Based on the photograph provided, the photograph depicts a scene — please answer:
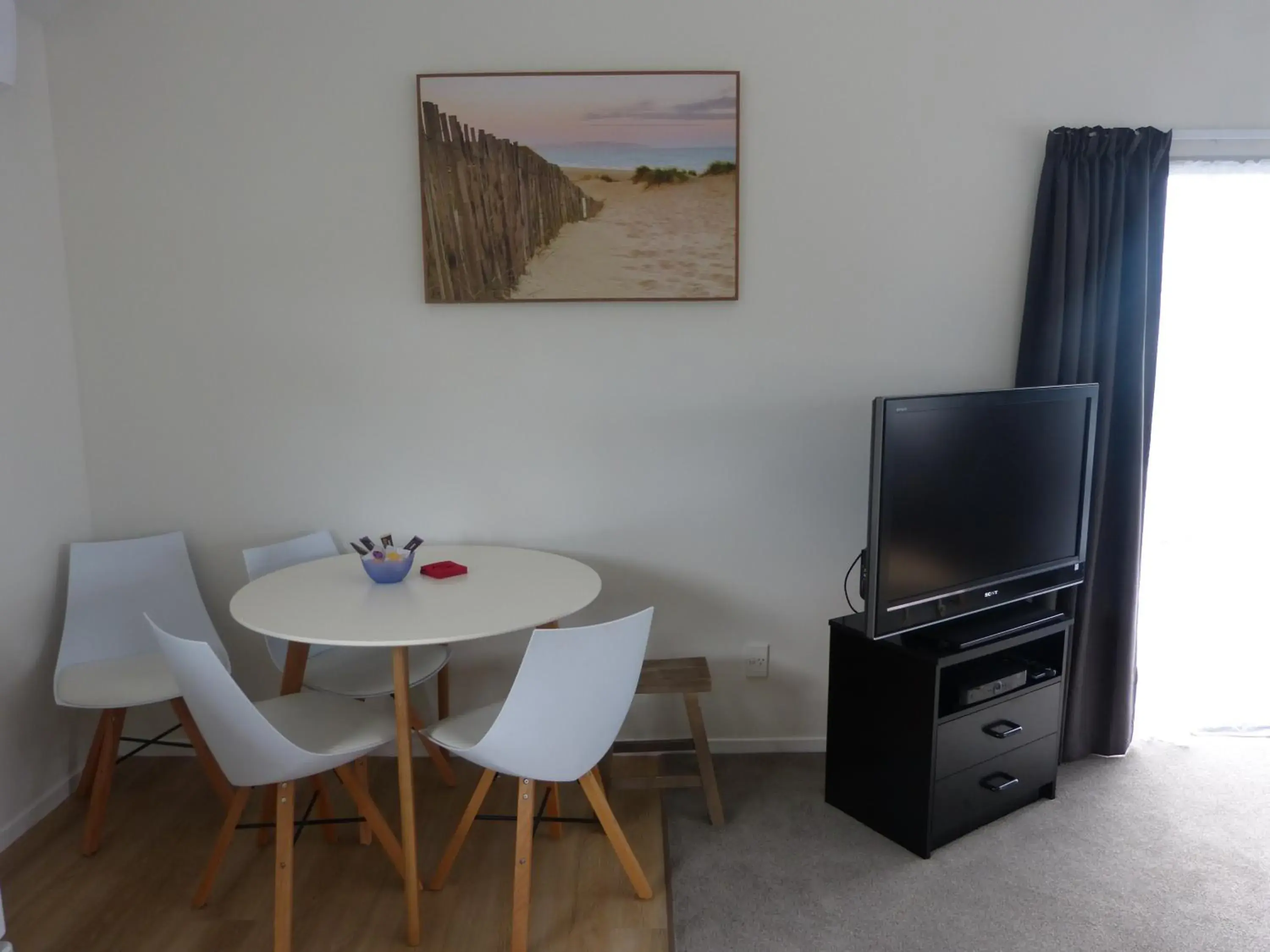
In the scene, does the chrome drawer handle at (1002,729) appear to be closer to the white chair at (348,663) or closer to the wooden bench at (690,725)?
the wooden bench at (690,725)

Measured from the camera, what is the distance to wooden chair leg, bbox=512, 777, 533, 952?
81.3 inches

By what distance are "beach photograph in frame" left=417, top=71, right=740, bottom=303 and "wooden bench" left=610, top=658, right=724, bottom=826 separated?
118 centimetres

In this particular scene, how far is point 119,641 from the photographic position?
279cm

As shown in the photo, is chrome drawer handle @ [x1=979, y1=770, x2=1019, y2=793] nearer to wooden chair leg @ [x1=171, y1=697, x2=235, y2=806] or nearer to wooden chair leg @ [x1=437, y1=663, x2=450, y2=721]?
wooden chair leg @ [x1=437, y1=663, x2=450, y2=721]

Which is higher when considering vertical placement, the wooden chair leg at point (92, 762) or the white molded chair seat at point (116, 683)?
the white molded chair seat at point (116, 683)

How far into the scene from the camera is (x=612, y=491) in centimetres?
296

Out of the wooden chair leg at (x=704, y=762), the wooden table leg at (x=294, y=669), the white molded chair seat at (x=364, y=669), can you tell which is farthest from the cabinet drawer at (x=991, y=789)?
the wooden table leg at (x=294, y=669)

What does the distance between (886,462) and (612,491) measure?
974 millimetres

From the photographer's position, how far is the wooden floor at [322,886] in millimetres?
2154

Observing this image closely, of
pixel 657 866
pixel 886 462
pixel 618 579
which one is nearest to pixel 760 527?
pixel 618 579

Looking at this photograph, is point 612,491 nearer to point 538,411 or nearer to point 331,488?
point 538,411

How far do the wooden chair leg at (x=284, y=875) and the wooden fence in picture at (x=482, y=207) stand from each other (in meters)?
1.56

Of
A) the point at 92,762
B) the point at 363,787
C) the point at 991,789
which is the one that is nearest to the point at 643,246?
the point at 363,787

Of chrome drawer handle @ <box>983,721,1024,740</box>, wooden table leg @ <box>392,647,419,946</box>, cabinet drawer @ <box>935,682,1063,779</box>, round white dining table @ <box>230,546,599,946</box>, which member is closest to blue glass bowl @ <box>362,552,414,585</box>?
round white dining table @ <box>230,546,599,946</box>
